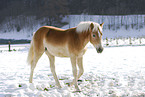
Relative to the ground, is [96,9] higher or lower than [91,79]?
higher

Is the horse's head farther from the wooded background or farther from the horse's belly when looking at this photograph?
the wooded background

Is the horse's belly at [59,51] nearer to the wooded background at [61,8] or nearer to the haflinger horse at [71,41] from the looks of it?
the haflinger horse at [71,41]

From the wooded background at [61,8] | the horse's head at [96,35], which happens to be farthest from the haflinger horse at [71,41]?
the wooded background at [61,8]

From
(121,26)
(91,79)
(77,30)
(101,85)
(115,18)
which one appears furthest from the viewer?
(115,18)

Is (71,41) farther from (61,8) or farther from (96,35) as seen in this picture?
(61,8)

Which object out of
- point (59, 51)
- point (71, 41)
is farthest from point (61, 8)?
point (71, 41)

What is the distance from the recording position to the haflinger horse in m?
4.92

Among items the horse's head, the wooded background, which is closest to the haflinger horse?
the horse's head

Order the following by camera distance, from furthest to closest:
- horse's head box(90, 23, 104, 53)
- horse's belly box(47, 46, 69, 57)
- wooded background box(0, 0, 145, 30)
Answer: wooded background box(0, 0, 145, 30) → horse's belly box(47, 46, 69, 57) → horse's head box(90, 23, 104, 53)

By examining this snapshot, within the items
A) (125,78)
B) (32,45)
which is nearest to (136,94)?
(125,78)

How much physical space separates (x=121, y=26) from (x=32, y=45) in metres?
52.9

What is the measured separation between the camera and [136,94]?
493 cm

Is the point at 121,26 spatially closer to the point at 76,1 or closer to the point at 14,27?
the point at 76,1

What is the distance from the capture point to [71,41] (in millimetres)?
5223
